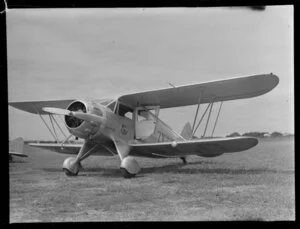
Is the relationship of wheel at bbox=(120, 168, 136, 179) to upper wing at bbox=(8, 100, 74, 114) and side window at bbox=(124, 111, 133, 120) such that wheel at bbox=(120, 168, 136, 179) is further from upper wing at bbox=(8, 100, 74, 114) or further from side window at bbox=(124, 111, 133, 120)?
upper wing at bbox=(8, 100, 74, 114)

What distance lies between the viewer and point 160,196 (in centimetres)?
505

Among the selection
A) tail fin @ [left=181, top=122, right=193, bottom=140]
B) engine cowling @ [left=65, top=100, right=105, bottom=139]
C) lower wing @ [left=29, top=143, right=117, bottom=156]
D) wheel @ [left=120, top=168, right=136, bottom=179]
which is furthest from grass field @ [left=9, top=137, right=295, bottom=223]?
tail fin @ [left=181, top=122, right=193, bottom=140]

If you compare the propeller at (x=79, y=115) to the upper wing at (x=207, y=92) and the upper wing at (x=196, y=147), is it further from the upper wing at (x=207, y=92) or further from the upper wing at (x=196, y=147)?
the upper wing at (x=196, y=147)

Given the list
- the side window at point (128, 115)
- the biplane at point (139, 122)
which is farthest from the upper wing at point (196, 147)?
the side window at point (128, 115)

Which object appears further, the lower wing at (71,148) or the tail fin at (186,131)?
the tail fin at (186,131)

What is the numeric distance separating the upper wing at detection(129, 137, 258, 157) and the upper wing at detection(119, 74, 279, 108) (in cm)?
107

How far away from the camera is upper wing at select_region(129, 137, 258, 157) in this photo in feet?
20.5

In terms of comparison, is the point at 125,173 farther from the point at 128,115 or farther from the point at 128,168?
the point at 128,115

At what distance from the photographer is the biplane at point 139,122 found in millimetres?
6406

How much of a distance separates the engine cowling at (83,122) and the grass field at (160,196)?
3.34ft

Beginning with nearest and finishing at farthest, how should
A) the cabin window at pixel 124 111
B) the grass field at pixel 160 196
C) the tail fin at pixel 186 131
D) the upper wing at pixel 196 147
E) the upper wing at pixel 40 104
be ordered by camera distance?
the grass field at pixel 160 196, the upper wing at pixel 196 147, the upper wing at pixel 40 104, the cabin window at pixel 124 111, the tail fin at pixel 186 131

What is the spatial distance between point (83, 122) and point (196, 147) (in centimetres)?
261

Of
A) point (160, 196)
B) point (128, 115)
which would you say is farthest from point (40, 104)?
point (160, 196)

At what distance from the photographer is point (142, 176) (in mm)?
6918
